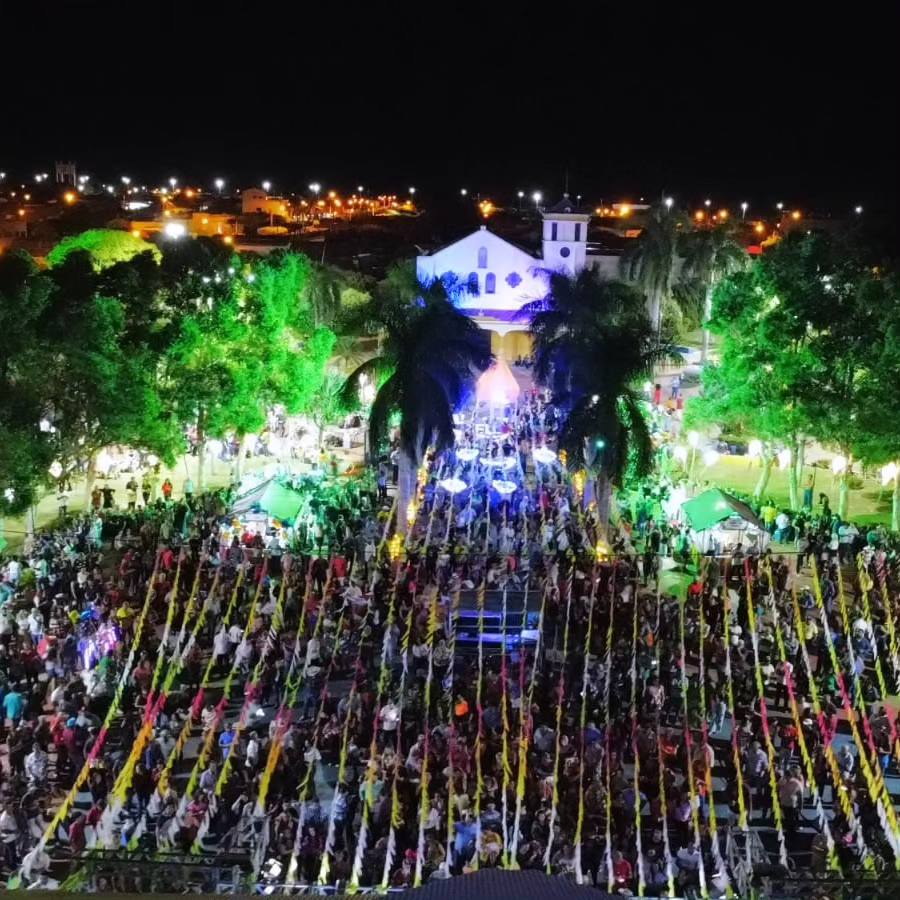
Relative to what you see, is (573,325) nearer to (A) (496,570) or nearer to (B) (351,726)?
(A) (496,570)

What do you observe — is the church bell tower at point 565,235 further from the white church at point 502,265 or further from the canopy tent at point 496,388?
the canopy tent at point 496,388

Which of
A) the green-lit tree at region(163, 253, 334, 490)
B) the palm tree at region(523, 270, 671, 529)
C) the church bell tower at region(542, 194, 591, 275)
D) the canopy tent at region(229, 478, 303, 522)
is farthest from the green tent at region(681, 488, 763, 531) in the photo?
the church bell tower at region(542, 194, 591, 275)

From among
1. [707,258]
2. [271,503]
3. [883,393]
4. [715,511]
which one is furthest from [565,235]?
[271,503]

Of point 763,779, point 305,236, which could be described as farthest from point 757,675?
point 305,236

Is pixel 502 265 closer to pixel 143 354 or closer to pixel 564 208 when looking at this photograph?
pixel 564 208

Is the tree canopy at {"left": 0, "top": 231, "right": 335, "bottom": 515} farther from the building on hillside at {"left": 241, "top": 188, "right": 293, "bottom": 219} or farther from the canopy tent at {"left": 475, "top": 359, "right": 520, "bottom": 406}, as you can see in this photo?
the building on hillside at {"left": 241, "top": 188, "right": 293, "bottom": 219}

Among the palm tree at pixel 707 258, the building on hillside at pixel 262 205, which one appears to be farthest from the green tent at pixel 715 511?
the building on hillside at pixel 262 205
